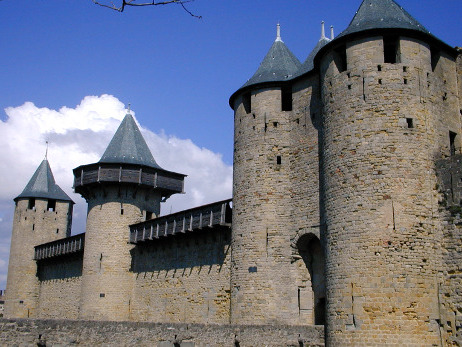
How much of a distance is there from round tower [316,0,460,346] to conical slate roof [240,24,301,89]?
127 inches

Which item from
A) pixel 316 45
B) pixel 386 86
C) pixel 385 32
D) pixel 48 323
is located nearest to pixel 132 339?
pixel 48 323

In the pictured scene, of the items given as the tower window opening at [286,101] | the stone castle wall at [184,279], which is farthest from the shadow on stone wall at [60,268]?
the tower window opening at [286,101]

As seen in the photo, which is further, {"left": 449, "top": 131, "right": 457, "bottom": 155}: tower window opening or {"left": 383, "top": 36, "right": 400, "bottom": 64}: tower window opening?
{"left": 449, "top": 131, "right": 457, "bottom": 155}: tower window opening

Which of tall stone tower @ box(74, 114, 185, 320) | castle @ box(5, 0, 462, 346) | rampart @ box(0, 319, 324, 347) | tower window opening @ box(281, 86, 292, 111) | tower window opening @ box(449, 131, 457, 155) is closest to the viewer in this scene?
rampart @ box(0, 319, 324, 347)

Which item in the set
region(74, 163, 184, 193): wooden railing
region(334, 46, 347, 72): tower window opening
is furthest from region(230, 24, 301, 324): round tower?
region(74, 163, 184, 193): wooden railing

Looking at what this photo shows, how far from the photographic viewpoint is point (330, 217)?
17.1m

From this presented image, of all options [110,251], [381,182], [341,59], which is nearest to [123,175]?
[110,251]

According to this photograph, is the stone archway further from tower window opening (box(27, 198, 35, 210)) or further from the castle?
tower window opening (box(27, 198, 35, 210))

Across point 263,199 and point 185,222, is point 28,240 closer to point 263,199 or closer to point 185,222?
point 185,222

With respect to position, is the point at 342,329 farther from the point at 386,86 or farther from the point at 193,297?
the point at 193,297

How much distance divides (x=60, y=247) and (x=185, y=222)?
40.9ft

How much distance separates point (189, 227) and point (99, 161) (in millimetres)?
7180

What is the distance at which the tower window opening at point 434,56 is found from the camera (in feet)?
59.0

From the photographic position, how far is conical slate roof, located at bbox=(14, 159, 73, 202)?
37812mm
